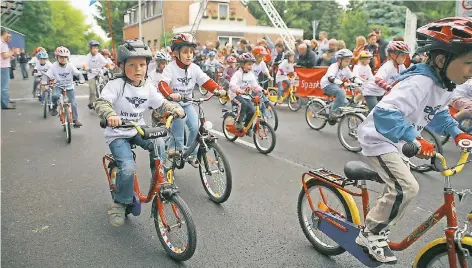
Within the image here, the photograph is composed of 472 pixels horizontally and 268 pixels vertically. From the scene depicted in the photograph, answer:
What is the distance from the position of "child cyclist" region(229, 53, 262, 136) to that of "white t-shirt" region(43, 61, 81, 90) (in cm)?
402

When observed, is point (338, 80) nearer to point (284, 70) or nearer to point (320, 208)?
point (284, 70)

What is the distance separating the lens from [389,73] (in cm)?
760

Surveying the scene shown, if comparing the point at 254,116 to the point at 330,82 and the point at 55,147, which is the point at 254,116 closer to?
the point at 330,82

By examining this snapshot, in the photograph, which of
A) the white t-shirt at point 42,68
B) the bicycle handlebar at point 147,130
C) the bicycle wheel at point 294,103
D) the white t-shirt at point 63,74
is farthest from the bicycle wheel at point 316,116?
the white t-shirt at point 42,68

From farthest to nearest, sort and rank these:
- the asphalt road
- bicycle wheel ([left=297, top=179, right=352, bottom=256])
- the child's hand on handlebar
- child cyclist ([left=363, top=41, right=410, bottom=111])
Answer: child cyclist ([left=363, top=41, right=410, bottom=111]), the asphalt road, bicycle wheel ([left=297, top=179, right=352, bottom=256]), the child's hand on handlebar

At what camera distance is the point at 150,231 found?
425 centimetres

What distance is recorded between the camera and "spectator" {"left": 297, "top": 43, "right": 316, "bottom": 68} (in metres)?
13.1

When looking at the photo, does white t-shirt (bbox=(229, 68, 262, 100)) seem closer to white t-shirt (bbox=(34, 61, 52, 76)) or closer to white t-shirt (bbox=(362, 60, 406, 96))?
white t-shirt (bbox=(362, 60, 406, 96))

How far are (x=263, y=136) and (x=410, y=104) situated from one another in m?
4.84

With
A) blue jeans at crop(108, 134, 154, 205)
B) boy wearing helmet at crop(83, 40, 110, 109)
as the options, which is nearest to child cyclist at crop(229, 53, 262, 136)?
blue jeans at crop(108, 134, 154, 205)

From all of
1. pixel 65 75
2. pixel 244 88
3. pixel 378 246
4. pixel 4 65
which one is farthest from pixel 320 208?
pixel 4 65

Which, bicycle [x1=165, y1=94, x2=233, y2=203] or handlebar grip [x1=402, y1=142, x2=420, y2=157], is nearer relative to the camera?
handlebar grip [x1=402, y1=142, x2=420, y2=157]

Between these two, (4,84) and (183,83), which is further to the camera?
(4,84)

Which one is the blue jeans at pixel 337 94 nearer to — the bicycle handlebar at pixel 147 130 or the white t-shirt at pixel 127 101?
the white t-shirt at pixel 127 101
